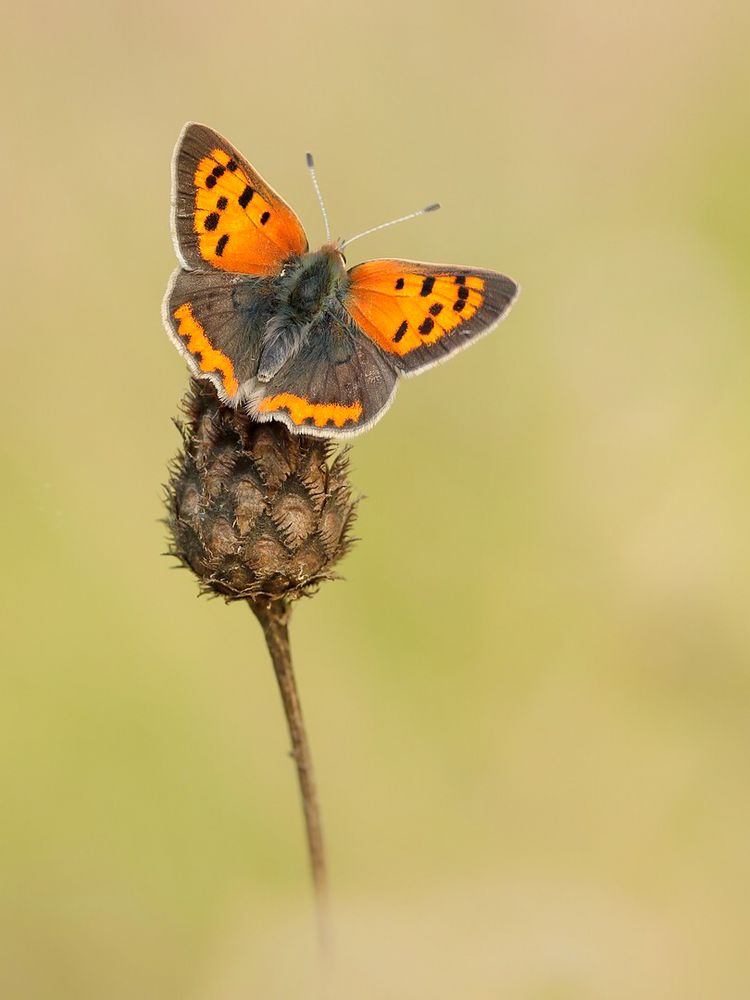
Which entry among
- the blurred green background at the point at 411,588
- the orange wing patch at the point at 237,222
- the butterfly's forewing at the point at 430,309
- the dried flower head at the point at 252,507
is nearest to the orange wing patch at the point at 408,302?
the butterfly's forewing at the point at 430,309

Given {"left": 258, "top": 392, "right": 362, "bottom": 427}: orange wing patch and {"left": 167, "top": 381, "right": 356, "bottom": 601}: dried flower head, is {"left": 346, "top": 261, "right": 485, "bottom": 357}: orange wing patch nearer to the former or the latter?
{"left": 258, "top": 392, "right": 362, "bottom": 427}: orange wing patch

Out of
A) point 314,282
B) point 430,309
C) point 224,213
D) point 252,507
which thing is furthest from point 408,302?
point 252,507

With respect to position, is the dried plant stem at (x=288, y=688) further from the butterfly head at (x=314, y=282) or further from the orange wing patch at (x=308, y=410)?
the butterfly head at (x=314, y=282)

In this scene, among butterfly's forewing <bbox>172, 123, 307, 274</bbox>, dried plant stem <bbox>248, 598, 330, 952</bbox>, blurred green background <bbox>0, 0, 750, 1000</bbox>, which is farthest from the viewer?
blurred green background <bbox>0, 0, 750, 1000</bbox>

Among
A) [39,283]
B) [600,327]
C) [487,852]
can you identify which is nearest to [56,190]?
[39,283]

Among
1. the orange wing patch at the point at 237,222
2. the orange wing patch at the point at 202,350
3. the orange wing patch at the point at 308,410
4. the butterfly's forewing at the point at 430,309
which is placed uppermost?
the orange wing patch at the point at 237,222

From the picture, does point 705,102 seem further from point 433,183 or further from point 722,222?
point 433,183

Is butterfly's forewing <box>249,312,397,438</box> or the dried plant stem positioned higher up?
butterfly's forewing <box>249,312,397,438</box>

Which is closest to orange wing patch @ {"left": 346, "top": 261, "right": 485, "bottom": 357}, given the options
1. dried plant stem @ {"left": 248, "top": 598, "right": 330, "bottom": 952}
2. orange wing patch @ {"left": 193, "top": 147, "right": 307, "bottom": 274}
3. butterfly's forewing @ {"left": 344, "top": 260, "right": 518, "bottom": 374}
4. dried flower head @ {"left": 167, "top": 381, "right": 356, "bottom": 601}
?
butterfly's forewing @ {"left": 344, "top": 260, "right": 518, "bottom": 374}
